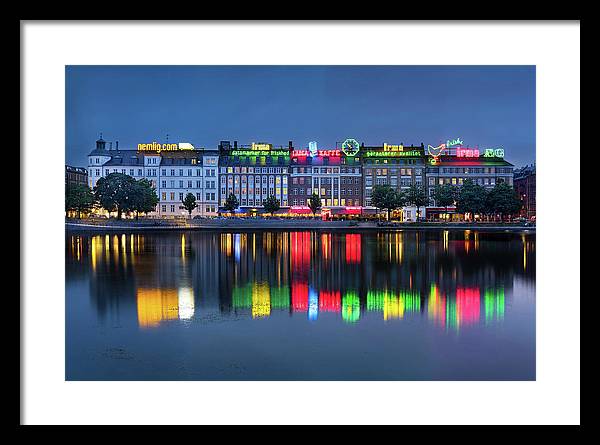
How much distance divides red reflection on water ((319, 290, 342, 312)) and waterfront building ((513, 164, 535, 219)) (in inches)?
2159

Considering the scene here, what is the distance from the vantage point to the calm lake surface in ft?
25.1

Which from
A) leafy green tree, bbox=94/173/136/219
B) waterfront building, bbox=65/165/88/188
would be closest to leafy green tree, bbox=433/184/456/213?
leafy green tree, bbox=94/173/136/219

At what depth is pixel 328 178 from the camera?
216ft

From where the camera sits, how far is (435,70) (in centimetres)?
5412

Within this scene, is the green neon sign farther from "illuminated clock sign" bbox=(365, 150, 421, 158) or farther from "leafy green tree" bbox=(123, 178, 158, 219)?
"leafy green tree" bbox=(123, 178, 158, 219)

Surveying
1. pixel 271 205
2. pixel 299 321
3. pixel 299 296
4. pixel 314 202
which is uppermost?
pixel 314 202

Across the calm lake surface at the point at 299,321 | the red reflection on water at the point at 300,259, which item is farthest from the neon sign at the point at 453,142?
the calm lake surface at the point at 299,321

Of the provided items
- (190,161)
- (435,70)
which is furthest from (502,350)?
(190,161)

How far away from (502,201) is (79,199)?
38790 millimetres

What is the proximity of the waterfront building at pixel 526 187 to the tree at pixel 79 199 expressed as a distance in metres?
45.8

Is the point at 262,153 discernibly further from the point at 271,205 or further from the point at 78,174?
the point at 78,174

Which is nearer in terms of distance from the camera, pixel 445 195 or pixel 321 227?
pixel 321 227

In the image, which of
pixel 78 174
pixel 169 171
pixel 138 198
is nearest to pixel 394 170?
pixel 169 171

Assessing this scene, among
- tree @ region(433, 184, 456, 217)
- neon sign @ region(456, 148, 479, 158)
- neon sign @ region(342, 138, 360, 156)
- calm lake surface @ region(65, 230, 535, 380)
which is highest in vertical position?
neon sign @ region(342, 138, 360, 156)
